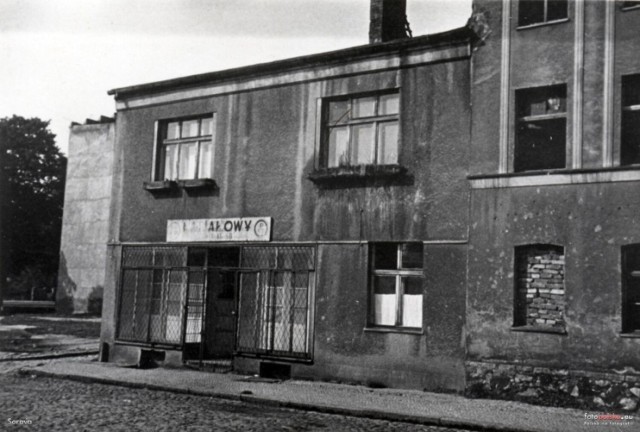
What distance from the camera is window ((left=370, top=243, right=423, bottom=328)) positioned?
44.6ft

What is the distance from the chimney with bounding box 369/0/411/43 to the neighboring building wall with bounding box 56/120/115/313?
27113 millimetres

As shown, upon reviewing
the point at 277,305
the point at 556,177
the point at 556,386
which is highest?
the point at 556,177

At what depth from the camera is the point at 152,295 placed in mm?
17016

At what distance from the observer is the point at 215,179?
16375 mm

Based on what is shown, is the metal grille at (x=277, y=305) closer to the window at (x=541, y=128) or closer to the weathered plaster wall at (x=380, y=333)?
the weathered plaster wall at (x=380, y=333)

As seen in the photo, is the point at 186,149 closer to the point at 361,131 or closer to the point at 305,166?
the point at 305,166

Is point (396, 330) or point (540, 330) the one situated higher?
point (540, 330)

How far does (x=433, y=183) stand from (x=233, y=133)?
5.14 metres

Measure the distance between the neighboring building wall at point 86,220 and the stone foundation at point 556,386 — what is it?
1229 inches

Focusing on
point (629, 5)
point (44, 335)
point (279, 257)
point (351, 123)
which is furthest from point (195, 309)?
point (44, 335)

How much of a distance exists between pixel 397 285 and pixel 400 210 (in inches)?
57.2

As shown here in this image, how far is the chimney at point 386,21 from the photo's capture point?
16422 mm
